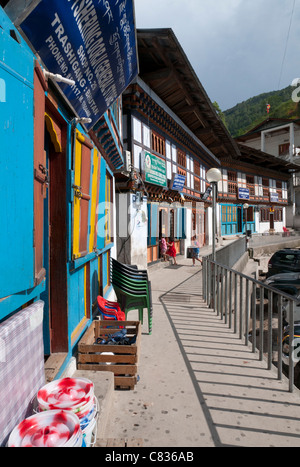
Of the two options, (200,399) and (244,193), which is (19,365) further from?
(244,193)

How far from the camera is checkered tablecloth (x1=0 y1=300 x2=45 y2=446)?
1772mm

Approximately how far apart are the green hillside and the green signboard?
5406cm

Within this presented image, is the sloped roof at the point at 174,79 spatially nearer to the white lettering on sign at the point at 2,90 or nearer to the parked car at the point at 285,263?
the parked car at the point at 285,263

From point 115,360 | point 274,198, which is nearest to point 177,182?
point 115,360

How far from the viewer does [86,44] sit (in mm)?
2887

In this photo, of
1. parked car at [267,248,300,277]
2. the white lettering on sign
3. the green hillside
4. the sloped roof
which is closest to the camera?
the white lettering on sign

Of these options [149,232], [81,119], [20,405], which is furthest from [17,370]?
[149,232]

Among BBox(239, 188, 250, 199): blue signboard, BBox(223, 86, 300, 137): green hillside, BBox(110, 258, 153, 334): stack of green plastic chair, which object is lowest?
BBox(110, 258, 153, 334): stack of green plastic chair

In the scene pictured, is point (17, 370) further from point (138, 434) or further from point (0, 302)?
point (138, 434)

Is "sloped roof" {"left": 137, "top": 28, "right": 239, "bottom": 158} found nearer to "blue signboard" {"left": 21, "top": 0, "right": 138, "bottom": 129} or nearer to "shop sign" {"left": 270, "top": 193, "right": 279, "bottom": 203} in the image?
"blue signboard" {"left": 21, "top": 0, "right": 138, "bottom": 129}

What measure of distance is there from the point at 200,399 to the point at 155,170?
963 cm

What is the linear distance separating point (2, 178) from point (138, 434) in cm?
240

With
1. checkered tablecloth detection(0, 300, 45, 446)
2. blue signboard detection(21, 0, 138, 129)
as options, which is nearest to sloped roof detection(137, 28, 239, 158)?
blue signboard detection(21, 0, 138, 129)

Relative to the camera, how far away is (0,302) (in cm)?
170
